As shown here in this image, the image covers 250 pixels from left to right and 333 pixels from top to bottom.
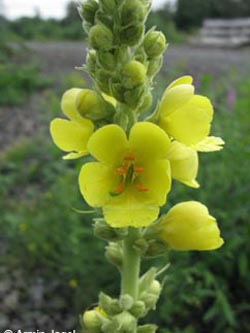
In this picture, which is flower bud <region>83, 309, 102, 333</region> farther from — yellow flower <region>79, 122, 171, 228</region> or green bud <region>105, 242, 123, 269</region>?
yellow flower <region>79, 122, 171, 228</region>

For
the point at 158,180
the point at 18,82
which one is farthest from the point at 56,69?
the point at 158,180

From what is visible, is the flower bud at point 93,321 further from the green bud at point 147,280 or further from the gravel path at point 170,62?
the gravel path at point 170,62

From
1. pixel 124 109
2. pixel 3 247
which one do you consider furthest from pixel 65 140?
pixel 3 247

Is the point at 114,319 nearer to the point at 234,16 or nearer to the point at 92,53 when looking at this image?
the point at 92,53

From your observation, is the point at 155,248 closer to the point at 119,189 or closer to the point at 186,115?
the point at 119,189

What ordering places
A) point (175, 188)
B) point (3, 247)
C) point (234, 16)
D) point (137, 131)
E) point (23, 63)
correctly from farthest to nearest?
point (234, 16)
point (23, 63)
point (3, 247)
point (175, 188)
point (137, 131)

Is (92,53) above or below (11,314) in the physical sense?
above
